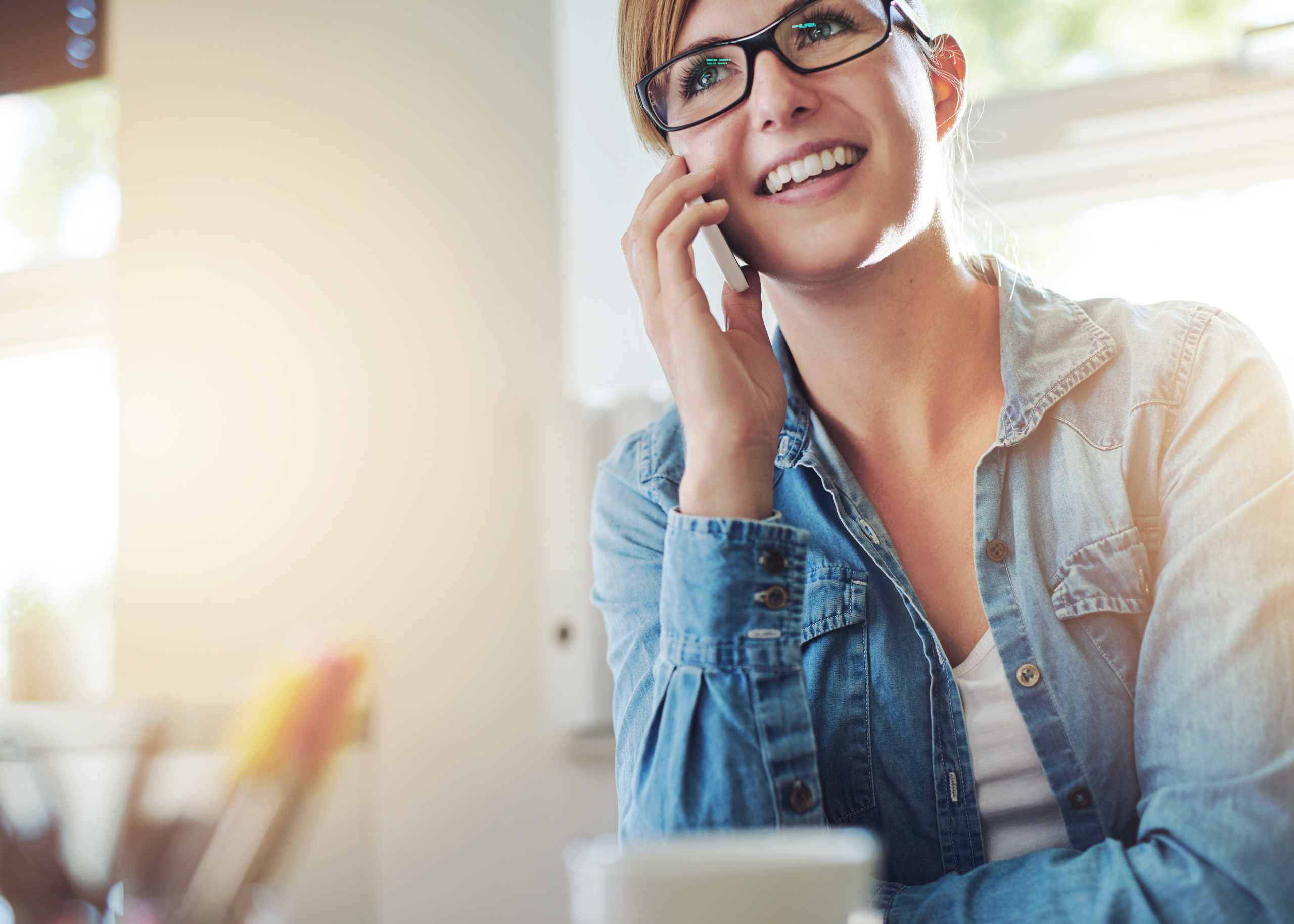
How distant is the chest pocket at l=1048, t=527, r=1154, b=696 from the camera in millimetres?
813

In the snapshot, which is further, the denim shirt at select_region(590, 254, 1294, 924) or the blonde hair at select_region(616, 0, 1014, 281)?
the blonde hair at select_region(616, 0, 1014, 281)

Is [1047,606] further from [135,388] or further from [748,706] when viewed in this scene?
[135,388]

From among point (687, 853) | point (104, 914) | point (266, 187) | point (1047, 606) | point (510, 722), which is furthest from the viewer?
point (266, 187)

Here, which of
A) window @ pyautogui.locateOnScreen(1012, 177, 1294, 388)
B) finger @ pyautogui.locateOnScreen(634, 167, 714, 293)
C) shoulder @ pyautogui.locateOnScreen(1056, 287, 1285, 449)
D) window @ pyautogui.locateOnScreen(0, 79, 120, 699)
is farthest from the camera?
window @ pyautogui.locateOnScreen(0, 79, 120, 699)

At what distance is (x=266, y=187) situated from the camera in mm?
2104

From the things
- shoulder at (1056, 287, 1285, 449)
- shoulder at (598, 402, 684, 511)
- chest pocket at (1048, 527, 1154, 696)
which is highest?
shoulder at (1056, 287, 1285, 449)

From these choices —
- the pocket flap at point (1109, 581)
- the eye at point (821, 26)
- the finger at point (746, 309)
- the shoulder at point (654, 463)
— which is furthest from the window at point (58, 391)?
the pocket flap at point (1109, 581)

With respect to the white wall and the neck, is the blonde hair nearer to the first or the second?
the neck

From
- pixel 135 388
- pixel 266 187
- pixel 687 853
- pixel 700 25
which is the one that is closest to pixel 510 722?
pixel 135 388

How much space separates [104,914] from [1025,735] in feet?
2.10

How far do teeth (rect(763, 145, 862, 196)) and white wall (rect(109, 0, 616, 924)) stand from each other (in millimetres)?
1061

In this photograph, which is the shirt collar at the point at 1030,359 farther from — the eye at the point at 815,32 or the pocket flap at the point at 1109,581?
the eye at the point at 815,32

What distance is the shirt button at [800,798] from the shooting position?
0.71m

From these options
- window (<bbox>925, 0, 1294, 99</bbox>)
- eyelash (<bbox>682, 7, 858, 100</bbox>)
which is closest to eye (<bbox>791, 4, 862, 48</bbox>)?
eyelash (<bbox>682, 7, 858, 100</bbox>)
